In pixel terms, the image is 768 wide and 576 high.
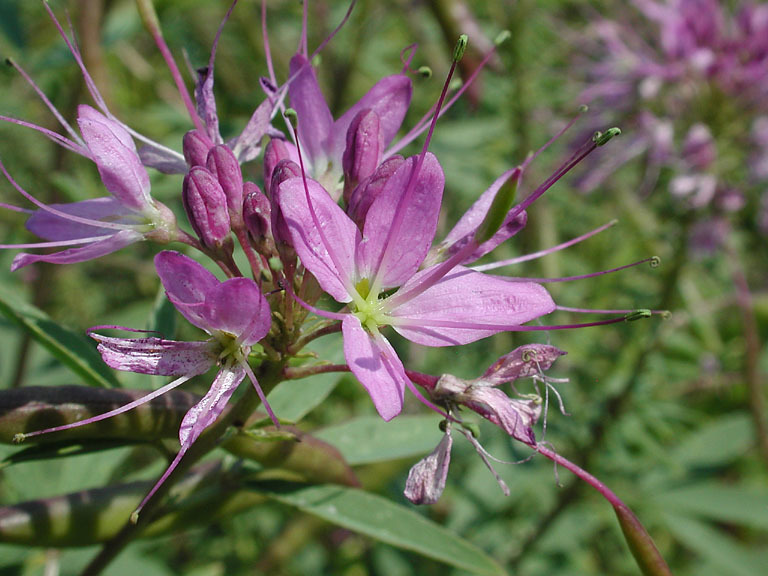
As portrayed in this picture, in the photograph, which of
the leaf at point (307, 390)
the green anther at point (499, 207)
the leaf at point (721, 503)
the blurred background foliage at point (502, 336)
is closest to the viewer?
the green anther at point (499, 207)

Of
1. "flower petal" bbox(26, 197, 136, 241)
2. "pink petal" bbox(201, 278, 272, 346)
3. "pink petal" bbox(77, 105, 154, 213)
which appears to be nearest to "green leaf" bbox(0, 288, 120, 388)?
"flower petal" bbox(26, 197, 136, 241)

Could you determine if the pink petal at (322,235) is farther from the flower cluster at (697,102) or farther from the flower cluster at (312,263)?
the flower cluster at (697,102)

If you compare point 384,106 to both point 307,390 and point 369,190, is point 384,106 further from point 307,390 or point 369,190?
point 307,390

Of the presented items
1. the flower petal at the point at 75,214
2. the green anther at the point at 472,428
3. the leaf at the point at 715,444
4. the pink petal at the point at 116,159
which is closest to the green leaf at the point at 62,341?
the flower petal at the point at 75,214

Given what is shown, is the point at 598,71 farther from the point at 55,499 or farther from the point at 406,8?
the point at 55,499

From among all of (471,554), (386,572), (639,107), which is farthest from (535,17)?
(471,554)
